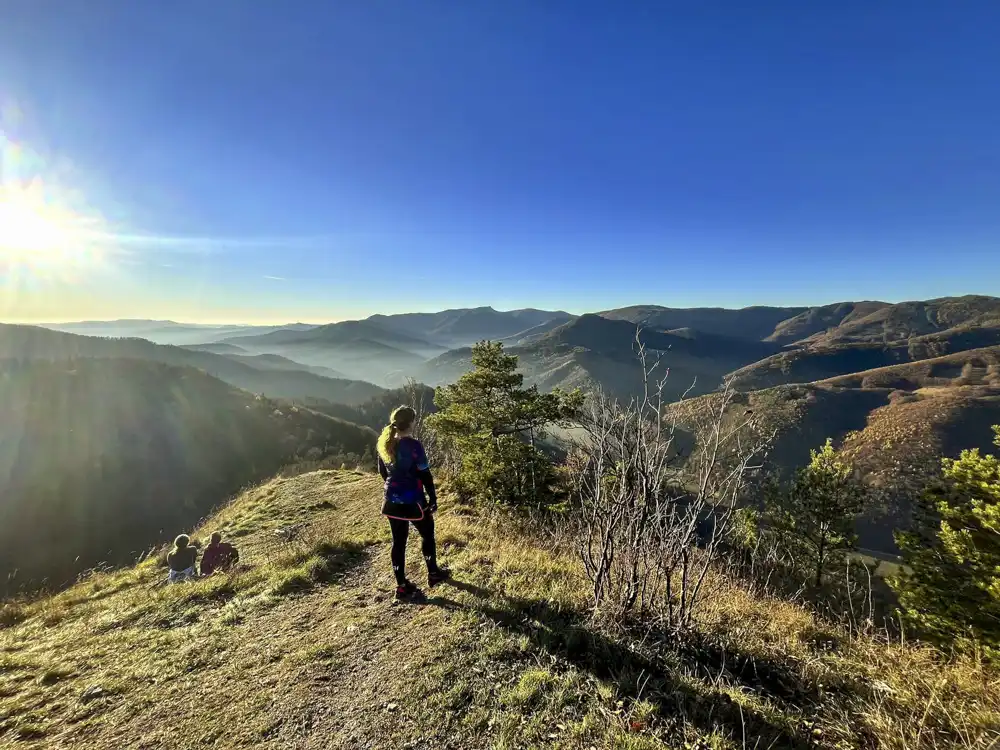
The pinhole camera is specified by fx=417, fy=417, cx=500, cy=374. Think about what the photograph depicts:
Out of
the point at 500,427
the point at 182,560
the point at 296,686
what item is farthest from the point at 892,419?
the point at 182,560

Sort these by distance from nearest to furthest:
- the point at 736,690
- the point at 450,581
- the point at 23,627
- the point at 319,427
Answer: the point at 736,690, the point at 450,581, the point at 23,627, the point at 319,427

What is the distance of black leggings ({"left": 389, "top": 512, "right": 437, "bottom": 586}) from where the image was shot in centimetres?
468

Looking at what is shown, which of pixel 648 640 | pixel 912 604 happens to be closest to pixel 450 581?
pixel 648 640

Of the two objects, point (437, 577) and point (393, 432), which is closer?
point (393, 432)

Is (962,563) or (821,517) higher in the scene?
(962,563)

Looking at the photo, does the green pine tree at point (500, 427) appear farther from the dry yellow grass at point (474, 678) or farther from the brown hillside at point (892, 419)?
the brown hillside at point (892, 419)

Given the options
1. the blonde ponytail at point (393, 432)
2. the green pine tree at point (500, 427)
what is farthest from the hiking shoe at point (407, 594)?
the green pine tree at point (500, 427)

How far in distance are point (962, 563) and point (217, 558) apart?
15.6 m

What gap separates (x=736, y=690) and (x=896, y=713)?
0.97 meters

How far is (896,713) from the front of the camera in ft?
9.25

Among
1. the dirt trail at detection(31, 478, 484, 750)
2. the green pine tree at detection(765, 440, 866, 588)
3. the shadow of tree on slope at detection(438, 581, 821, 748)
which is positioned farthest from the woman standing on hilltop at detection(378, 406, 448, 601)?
the green pine tree at detection(765, 440, 866, 588)

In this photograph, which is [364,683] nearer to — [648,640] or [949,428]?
[648,640]

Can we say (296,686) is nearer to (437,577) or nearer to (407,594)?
(407,594)

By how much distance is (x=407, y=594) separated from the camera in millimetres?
4891
